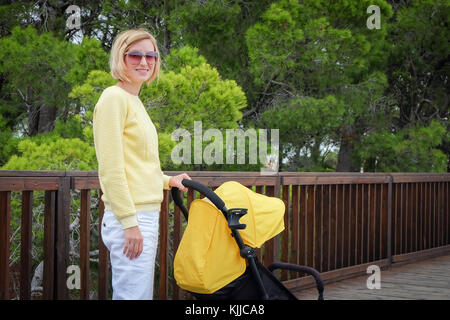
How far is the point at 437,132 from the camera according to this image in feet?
32.0

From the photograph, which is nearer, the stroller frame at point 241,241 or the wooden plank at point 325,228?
the stroller frame at point 241,241

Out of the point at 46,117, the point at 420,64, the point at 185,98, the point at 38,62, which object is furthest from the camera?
the point at 420,64

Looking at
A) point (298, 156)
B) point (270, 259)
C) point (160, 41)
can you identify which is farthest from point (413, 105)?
point (270, 259)

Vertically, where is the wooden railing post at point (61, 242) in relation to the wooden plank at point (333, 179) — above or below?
below

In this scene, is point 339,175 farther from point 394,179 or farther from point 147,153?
point 147,153

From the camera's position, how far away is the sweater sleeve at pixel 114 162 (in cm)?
191

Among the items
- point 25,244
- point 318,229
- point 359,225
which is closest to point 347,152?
point 359,225

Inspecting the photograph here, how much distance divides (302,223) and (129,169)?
8.59ft

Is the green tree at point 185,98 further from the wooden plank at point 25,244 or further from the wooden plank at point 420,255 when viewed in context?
the wooden plank at point 25,244

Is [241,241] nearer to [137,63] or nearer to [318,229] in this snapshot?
[137,63]

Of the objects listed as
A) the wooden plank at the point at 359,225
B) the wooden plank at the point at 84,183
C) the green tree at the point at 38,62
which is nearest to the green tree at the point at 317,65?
the green tree at the point at 38,62

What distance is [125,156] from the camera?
201 centimetres

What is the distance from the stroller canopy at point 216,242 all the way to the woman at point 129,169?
25cm

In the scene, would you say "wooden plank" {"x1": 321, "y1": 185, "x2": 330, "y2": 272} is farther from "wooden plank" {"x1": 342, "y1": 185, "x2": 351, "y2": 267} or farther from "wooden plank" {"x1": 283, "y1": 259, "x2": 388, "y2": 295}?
"wooden plank" {"x1": 342, "y1": 185, "x2": 351, "y2": 267}
